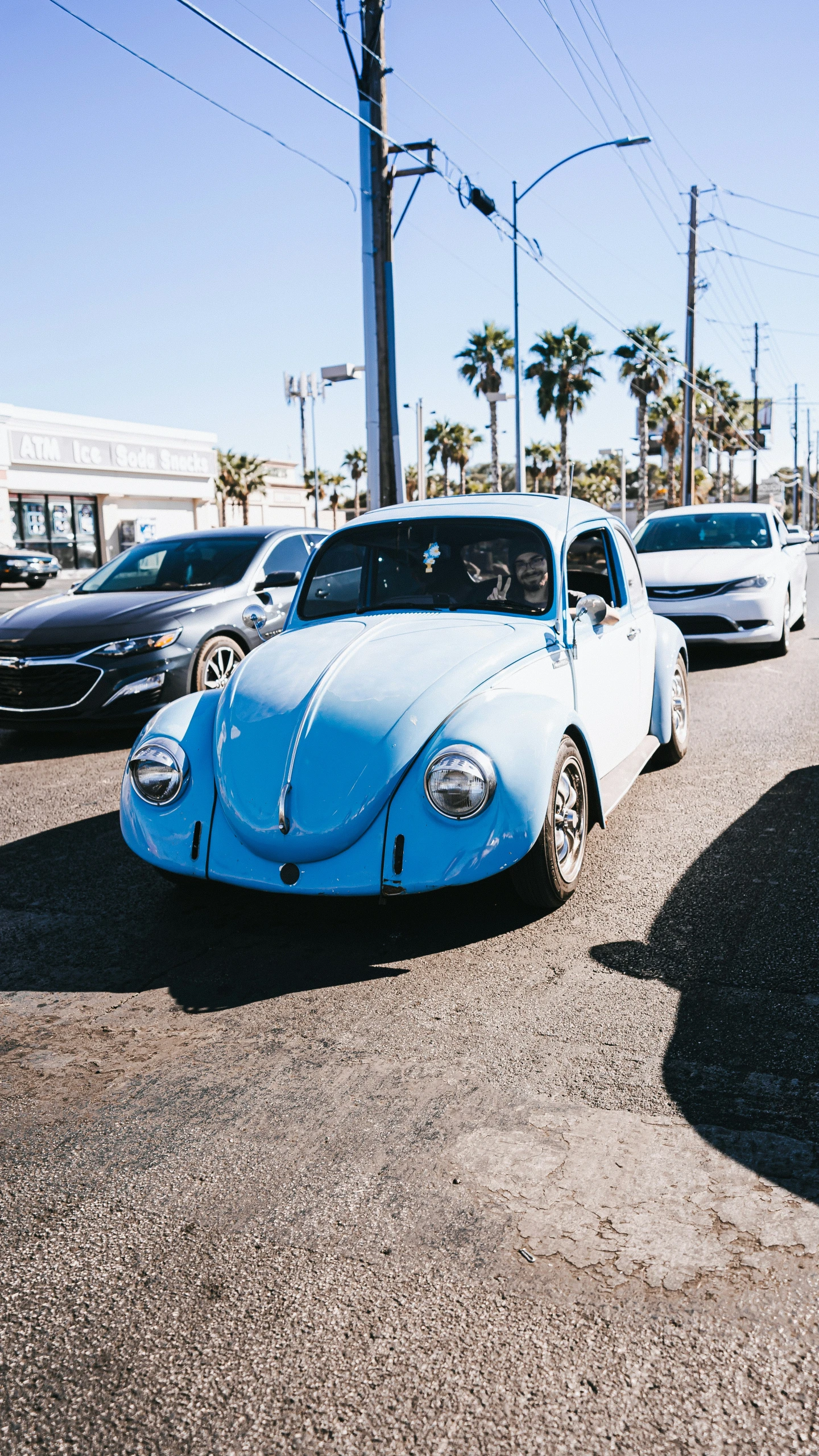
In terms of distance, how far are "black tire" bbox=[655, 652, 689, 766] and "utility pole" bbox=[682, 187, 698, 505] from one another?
28028 millimetres

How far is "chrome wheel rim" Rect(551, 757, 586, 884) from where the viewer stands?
4355mm

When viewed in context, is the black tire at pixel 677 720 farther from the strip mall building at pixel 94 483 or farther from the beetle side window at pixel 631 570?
the strip mall building at pixel 94 483

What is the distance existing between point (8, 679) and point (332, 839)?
481 centimetres

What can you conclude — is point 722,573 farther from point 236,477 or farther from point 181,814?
point 236,477

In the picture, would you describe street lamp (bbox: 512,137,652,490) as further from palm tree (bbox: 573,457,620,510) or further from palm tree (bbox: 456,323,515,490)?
palm tree (bbox: 573,457,620,510)

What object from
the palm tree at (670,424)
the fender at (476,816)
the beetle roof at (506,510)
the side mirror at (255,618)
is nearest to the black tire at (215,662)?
the side mirror at (255,618)

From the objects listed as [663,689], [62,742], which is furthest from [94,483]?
[663,689]

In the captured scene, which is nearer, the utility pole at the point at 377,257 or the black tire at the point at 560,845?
the black tire at the point at 560,845

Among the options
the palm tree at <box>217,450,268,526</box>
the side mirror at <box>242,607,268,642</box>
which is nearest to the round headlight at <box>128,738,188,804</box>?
the side mirror at <box>242,607,268,642</box>

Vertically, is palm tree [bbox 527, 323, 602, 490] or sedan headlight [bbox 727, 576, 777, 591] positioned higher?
palm tree [bbox 527, 323, 602, 490]

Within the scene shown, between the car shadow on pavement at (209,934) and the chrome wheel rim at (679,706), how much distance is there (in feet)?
8.33

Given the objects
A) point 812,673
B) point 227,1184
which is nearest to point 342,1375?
point 227,1184

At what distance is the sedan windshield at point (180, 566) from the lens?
9.08m

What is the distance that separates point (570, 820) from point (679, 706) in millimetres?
2667
